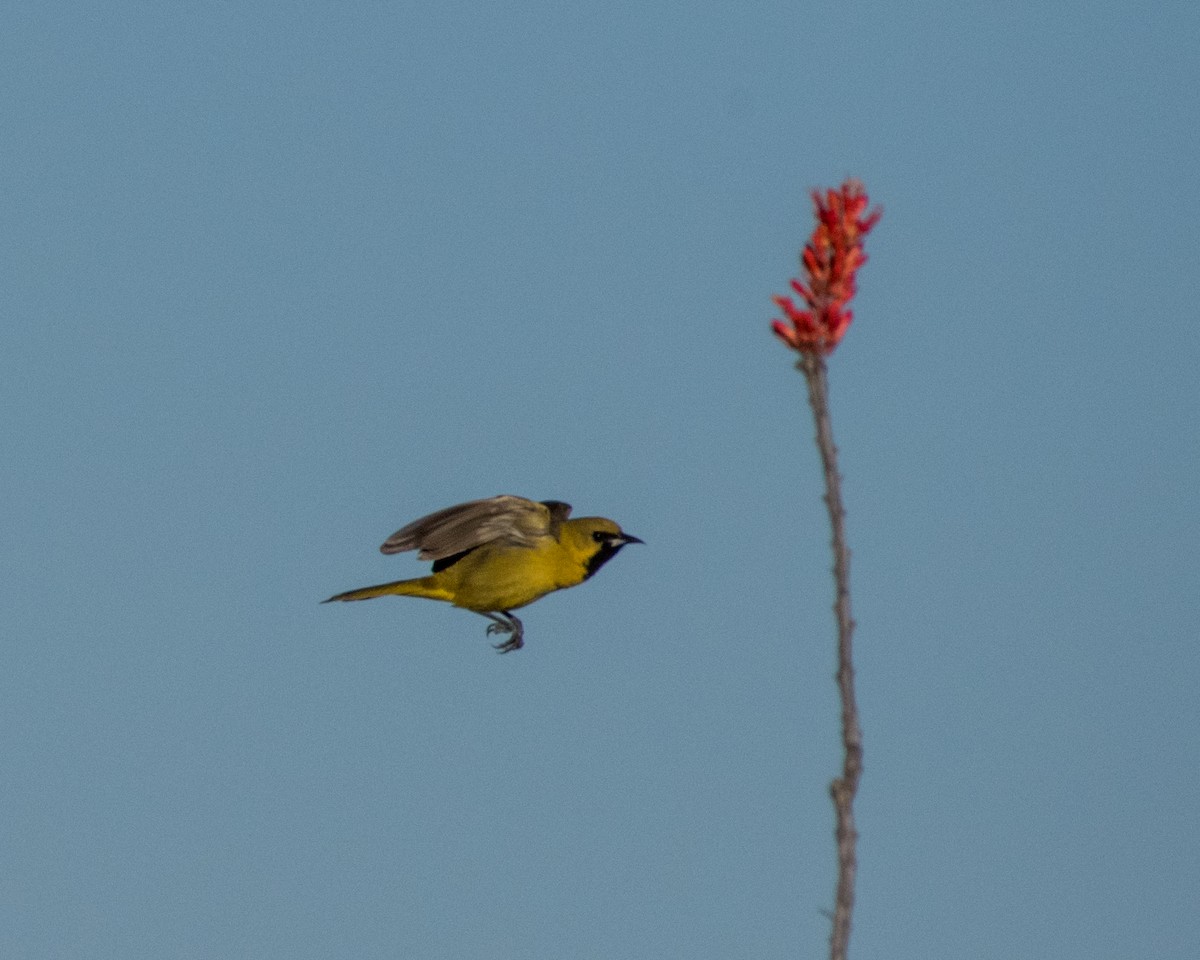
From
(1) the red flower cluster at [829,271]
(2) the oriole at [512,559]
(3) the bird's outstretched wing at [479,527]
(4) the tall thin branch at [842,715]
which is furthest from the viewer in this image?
(2) the oriole at [512,559]

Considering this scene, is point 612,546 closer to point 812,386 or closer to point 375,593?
point 375,593

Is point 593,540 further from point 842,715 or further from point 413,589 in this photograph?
point 842,715

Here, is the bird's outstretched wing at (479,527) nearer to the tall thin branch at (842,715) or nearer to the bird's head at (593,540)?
the bird's head at (593,540)

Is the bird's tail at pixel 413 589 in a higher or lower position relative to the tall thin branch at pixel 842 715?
higher

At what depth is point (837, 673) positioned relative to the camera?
3.29m

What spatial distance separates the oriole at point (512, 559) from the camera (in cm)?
1442

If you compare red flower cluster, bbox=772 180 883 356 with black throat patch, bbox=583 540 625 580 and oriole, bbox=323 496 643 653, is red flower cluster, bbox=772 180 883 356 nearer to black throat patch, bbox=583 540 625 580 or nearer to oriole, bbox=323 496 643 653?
oriole, bbox=323 496 643 653

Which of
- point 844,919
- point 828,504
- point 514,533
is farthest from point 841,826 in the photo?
point 514,533

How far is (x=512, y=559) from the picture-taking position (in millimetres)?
14734

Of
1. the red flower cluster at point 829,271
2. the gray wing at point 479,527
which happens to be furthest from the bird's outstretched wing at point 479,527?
the red flower cluster at point 829,271

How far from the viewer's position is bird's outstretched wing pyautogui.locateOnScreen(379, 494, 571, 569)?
13.4 meters

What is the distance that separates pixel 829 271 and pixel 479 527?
33.8ft

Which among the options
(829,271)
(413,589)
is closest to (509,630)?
(413,589)

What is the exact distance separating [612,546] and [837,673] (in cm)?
1190
